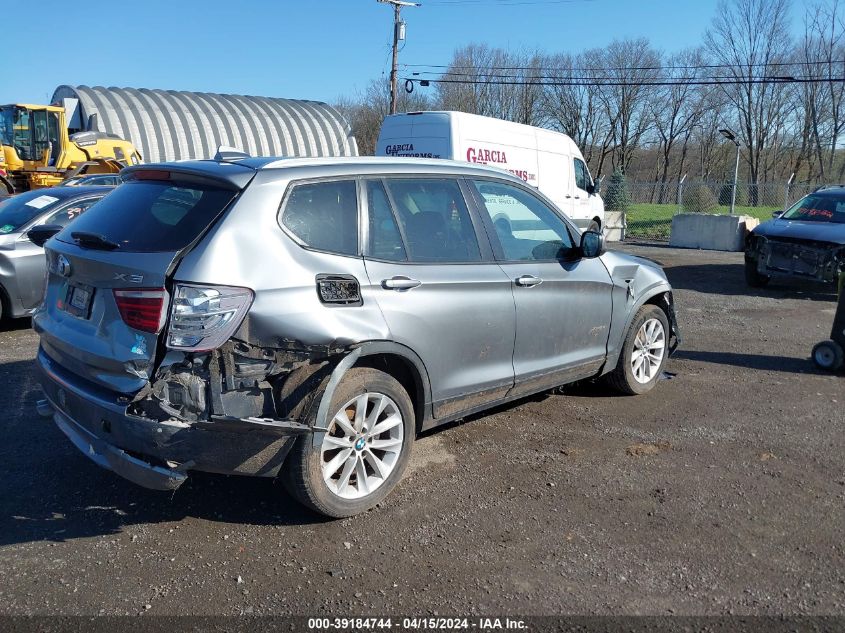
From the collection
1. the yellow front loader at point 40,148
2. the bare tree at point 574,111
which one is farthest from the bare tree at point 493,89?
the yellow front loader at point 40,148

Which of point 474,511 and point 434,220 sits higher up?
point 434,220

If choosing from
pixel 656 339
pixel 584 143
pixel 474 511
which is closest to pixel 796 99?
pixel 584 143

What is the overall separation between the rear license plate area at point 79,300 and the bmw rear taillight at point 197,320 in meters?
0.65

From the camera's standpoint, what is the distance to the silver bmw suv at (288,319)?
134 inches

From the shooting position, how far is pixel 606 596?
3283 mm

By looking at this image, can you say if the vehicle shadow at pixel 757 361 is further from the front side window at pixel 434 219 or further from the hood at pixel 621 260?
the front side window at pixel 434 219

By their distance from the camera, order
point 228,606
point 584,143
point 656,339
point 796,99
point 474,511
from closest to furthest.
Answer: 1. point 228,606
2. point 474,511
3. point 656,339
4. point 796,99
5. point 584,143

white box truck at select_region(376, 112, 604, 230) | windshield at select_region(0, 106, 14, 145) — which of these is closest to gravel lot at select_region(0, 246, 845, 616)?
white box truck at select_region(376, 112, 604, 230)

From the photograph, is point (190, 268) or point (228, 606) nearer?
point (228, 606)

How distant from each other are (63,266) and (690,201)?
2875 cm

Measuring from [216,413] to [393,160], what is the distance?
A: 195cm

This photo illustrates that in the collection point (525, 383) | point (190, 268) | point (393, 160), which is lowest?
point (525, 383)

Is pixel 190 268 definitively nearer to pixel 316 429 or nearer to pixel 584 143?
pixel 316 429

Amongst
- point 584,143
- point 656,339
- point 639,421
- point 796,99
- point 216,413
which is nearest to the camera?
point 216,413
